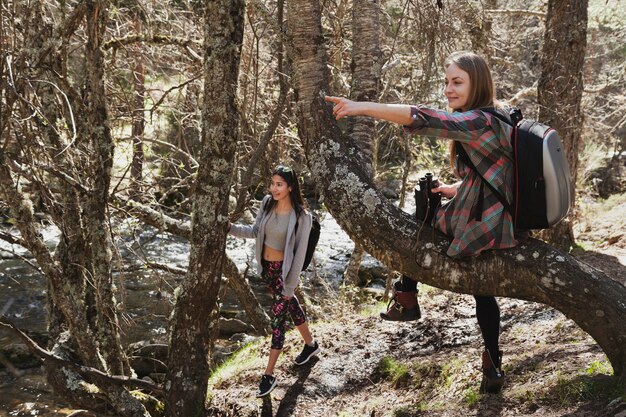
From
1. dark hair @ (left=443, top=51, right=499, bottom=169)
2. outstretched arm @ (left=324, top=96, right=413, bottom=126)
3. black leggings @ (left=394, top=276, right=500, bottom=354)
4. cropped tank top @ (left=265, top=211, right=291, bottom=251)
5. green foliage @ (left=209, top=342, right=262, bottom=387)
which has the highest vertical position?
dark hair @ (left=443, top=51, right=499, bottom=169)

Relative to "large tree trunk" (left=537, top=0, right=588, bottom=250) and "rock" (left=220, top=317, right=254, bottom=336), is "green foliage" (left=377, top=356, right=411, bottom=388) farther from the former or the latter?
"rock" (left=220, top=317, right=254, bottom=336)

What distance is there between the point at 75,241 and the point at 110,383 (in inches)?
49.7

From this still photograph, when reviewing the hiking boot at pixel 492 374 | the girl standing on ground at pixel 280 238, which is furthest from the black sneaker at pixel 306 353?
the hiking boot at pixel 492 374

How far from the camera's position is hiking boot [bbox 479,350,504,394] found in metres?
4.05

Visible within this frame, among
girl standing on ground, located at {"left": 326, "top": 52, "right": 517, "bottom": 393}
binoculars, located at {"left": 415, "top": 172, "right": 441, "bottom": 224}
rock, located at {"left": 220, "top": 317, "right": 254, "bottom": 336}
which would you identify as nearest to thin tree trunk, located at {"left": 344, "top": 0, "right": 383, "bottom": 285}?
binoculars, located at {"left": 415, "top": 172, "right": 441, "bottom": 224}

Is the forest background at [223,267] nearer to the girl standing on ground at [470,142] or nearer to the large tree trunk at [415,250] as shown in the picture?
the large tree trunk at [415,250]

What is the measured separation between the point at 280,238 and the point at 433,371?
167cm

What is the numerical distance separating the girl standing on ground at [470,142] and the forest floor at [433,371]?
85cm

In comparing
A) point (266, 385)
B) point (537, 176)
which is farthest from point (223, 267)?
point (537, 176)

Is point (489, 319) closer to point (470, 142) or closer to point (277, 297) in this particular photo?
point (470, 142)

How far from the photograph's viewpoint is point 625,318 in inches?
135

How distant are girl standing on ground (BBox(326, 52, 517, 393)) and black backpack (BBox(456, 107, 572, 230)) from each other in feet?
0.17

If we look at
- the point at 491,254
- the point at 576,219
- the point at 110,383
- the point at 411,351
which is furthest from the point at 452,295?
the point at 576,219

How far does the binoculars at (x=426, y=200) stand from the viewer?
382 centimetres
